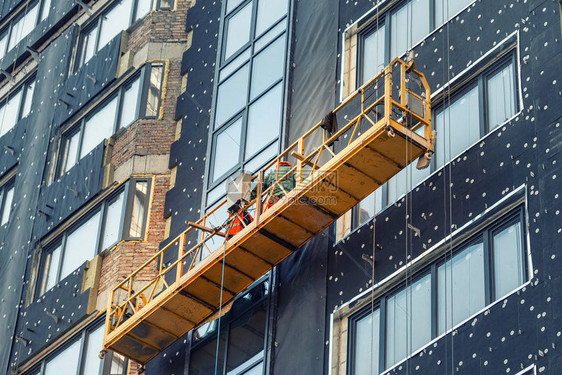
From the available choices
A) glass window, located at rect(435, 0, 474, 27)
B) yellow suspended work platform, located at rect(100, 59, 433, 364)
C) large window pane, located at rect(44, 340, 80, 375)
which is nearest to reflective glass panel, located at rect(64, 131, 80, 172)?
large window pane, located at rect(44, 340, 80, 375)

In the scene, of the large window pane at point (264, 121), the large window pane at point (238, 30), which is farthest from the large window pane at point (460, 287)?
the large window pane at point (238, 30)

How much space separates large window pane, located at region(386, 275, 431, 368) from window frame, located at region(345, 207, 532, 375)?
10 cm

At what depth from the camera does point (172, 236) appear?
3244cm

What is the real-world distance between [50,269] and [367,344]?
45.7ft

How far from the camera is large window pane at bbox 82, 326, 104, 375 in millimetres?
32188

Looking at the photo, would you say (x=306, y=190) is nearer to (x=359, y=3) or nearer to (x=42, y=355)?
(x=359, y=3)

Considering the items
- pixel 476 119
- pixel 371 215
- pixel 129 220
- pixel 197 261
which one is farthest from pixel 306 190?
pixel 129 220

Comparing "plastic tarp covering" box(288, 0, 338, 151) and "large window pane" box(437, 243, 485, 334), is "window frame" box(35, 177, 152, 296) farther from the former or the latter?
"large window pane" box(437, 243, 485, 334)

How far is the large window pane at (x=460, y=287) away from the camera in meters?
23.5

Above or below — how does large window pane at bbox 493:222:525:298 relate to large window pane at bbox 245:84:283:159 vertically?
below

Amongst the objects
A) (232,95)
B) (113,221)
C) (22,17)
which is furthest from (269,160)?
(22,17)

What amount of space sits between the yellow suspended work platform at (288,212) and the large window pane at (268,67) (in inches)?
109

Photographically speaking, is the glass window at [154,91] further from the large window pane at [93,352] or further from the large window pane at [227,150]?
the large window pane at [93,352]

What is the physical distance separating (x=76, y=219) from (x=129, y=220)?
9.75ft
